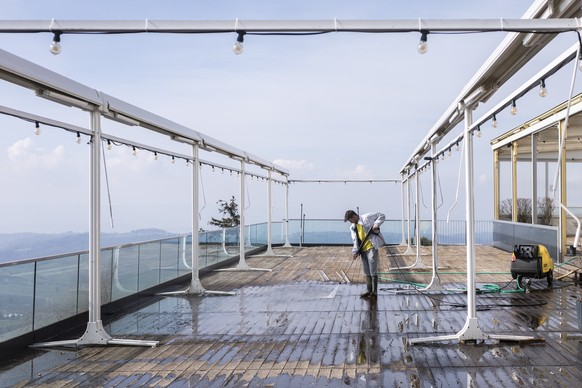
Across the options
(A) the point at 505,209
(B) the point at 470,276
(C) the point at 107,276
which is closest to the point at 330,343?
(B) the point at 470,276

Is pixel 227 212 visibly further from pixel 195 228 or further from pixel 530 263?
pixel 530 263

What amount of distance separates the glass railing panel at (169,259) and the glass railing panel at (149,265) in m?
0.18

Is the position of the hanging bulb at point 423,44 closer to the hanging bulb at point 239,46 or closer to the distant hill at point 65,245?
the hanging bulb at point 239,46

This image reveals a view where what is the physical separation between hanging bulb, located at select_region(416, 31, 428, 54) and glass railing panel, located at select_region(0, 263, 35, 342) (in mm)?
4326

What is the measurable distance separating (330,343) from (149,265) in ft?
14.0

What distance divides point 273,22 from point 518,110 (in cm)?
226

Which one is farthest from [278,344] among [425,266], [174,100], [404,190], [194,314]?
[404,190]

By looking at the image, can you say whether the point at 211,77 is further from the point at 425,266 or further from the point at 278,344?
the point at 278,344

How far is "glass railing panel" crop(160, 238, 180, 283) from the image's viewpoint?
9636 millimetres

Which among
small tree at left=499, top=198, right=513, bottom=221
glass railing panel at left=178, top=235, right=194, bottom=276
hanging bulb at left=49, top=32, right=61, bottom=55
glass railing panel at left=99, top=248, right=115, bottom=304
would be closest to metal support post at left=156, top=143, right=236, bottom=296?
glass railing panel at left=178, top=235, right=194, bottom=276

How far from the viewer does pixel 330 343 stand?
576cm

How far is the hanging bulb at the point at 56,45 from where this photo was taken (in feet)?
→ 13.1

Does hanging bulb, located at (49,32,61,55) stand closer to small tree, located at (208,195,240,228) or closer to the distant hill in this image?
the distant hill

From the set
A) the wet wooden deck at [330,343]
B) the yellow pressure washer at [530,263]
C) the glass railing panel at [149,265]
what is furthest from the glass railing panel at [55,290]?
the yellow pressure washer at [530,263]
